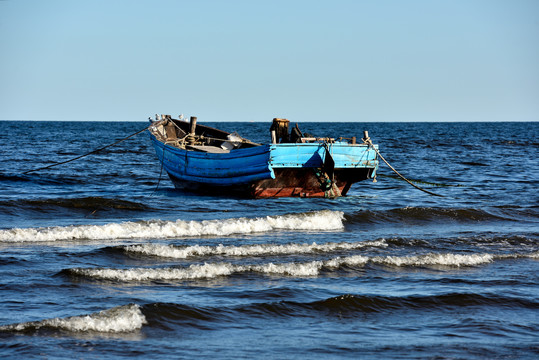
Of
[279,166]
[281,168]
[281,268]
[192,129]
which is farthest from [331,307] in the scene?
[192,129]

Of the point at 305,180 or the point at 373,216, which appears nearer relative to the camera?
the point at 373,216

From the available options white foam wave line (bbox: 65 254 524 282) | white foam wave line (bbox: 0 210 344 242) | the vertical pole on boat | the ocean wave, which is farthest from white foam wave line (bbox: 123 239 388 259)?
the vertical pole on boat

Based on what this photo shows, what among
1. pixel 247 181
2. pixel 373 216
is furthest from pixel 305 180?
pixel 373 216

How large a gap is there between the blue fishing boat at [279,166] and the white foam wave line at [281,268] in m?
6.35

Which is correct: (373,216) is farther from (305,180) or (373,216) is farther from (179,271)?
(179,271)

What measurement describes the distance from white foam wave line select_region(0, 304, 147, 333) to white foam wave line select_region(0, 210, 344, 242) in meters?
5.48

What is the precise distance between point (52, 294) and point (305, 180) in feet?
34.2

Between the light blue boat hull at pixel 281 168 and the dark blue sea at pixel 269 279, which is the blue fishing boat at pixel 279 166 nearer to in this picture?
the light blue boat hull at pixel 281 168

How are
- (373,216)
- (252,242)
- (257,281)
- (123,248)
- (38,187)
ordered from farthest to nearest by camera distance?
(38,187)
(373,216)
(252,242)
(123,248)
(257,281)

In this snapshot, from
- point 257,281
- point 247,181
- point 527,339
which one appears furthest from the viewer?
point 247,181

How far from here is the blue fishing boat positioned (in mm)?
16562

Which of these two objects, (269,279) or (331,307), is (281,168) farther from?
(331,307)

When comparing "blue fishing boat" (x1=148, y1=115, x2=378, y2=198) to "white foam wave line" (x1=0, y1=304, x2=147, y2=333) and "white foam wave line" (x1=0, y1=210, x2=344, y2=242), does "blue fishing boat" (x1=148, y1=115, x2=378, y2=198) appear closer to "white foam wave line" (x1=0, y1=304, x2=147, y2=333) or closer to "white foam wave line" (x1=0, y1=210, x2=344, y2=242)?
"white foam wave line" (x1=0, y1=210, x2=344, y2=242)

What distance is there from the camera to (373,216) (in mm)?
15555
